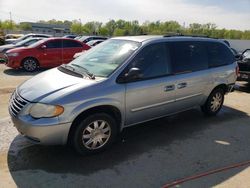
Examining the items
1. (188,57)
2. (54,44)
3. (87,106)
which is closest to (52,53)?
(54,44)

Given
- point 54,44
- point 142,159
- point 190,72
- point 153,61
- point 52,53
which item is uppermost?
point 54,44

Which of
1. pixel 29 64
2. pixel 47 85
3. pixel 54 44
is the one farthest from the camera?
pixel 54 44

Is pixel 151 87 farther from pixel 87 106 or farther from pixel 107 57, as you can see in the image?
pixel 87 106

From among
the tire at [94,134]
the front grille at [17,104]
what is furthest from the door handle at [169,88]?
the front grille at [17,104]

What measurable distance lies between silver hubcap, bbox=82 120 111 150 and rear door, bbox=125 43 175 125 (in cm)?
45

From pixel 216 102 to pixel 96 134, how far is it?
10.8 ft

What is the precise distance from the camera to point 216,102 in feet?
20.6

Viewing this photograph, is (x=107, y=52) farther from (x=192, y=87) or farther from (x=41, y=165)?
(x=41, y=165)

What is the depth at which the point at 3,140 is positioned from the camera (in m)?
4.59

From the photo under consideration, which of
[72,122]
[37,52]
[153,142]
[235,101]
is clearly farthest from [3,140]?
[37,52]

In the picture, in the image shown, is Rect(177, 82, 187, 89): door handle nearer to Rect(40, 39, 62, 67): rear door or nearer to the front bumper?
the front bumper

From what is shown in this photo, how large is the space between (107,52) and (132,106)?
114 centimetres

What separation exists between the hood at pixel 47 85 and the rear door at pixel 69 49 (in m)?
8.46

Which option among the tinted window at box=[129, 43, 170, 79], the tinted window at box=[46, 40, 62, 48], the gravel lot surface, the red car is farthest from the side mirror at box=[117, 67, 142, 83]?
the tinted window at box=[46, 40, 62, 48]
